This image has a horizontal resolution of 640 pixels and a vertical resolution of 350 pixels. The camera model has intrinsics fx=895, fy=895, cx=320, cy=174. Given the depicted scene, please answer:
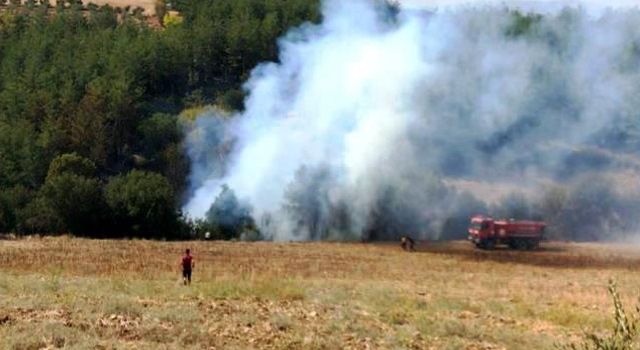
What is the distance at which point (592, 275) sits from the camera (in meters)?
39.5

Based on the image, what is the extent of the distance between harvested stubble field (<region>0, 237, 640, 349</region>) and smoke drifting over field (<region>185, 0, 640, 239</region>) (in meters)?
9.99

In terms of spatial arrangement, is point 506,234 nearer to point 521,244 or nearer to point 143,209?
point 521,244

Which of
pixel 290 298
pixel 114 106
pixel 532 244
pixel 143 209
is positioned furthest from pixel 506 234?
pixel 114 106

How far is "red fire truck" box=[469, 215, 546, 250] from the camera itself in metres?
54.4

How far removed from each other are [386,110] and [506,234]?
10.8 m

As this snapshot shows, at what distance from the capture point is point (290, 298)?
84.6 ft

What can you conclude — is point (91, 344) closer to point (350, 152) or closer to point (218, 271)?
point (218, 271)

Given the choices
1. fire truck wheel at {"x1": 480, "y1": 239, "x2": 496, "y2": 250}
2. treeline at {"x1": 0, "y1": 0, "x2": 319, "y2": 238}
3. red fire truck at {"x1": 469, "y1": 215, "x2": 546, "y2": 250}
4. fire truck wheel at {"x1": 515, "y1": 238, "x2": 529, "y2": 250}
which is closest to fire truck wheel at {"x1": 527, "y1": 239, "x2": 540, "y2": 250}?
red fire truck at {"x1": 469, "y1": 215, "x2": 546, "y2": 250}

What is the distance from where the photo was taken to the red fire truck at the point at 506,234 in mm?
54438

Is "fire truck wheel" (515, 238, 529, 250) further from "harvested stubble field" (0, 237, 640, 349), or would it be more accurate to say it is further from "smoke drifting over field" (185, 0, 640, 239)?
"smoke drifting over field" (185, 0, 640, 239)

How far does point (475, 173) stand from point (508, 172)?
3.35 meters

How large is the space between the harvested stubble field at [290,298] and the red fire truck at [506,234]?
7.00 meters

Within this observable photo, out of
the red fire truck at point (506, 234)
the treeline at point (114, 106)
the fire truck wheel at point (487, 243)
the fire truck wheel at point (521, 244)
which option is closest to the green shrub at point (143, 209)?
the treeline at point (114, 106)

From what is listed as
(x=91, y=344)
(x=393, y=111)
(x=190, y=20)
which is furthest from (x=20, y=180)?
(x=91, y=344)
